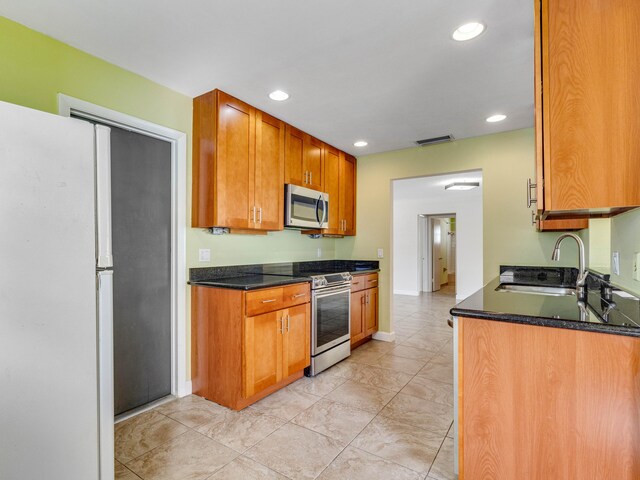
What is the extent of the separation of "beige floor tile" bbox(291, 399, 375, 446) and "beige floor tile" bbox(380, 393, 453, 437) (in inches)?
7.4

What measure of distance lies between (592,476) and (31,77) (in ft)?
10.9

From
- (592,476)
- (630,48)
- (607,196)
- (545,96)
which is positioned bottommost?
(592,476)

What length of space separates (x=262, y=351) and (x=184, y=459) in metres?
0.85

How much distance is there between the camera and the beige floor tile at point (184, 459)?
1796 mm

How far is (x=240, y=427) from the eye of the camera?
7.41 ft

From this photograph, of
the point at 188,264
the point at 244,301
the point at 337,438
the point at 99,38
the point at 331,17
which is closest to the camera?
the point at 331,17

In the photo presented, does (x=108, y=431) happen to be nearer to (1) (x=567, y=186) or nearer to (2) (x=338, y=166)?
(1) (x=567, y=186)

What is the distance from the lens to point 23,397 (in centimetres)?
118

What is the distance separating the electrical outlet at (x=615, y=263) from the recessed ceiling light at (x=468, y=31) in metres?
1.47

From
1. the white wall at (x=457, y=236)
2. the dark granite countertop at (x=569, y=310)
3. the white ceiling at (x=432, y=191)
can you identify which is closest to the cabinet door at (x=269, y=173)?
the dark granite countertop at (x=569, y=310)

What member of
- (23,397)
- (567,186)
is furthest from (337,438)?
(567,186)

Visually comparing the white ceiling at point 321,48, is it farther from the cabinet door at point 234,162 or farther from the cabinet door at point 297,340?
the cabinet door at point 297,340

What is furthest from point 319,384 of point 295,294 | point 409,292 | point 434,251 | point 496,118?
point 434,251

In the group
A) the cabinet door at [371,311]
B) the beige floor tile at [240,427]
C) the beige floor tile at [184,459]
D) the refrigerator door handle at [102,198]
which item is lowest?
the beige floor tile at [240,427]
